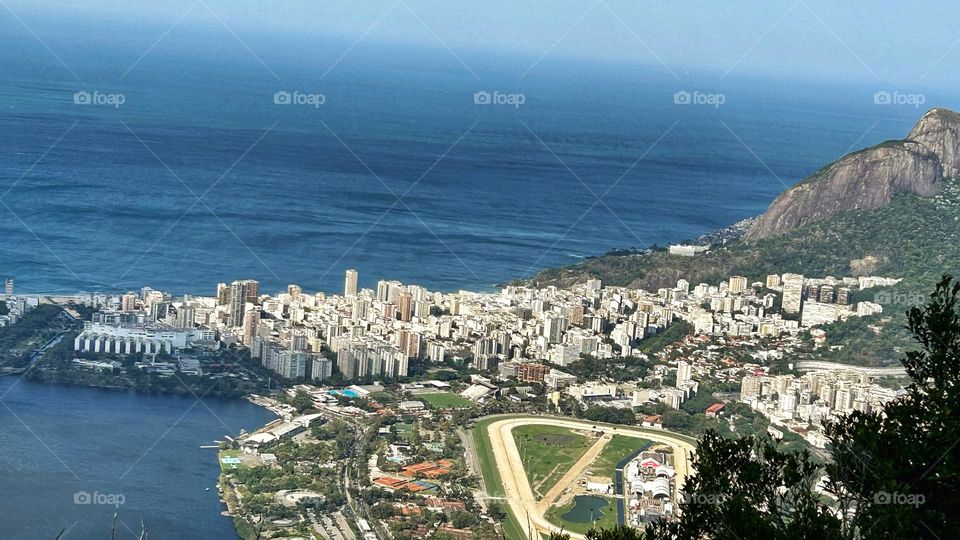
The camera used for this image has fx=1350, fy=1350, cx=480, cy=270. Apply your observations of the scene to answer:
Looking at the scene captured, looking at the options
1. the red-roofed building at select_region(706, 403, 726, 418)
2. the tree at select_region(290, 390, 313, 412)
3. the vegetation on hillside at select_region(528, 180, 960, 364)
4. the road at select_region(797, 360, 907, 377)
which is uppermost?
the vegetation on hillside at select_region(528, 180, 960, 364)

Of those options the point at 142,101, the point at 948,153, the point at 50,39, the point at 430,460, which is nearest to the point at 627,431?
the point at 430,460

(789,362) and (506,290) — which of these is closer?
(789,362)

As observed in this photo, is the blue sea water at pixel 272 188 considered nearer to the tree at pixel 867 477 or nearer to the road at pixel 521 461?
the road at pixel 521 461

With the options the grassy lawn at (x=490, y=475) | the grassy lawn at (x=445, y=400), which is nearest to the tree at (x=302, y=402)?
the grassy lawn at (x=445, y=400)

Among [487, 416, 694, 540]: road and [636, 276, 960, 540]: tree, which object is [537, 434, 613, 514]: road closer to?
[487, 416, 694, 540]: road

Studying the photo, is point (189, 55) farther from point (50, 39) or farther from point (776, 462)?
point (776, 462)

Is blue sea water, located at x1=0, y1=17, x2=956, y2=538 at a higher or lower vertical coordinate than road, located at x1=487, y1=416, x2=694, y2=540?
higher

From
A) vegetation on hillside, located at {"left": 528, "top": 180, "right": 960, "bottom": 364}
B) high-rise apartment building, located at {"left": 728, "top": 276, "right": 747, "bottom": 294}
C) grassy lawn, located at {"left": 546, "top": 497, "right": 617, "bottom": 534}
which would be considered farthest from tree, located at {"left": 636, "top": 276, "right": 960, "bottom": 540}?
high-rise apartment building, located at {"left": 728, "top": 276, "right": 747, "bottom": 294}
